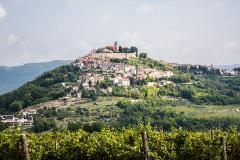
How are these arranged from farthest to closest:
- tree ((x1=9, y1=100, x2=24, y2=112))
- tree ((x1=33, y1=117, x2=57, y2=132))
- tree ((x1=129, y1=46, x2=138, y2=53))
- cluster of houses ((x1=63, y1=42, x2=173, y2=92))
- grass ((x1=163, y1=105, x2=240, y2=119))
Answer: tree ((x1=129, y1=46, x2=138, y2=53))
cluster of houses ((x1=63, y1=42, x2=173, y2=92))
tree ((x1=9, y1=100, x2=24, y2=112))
grass ((x1=163, y1=105, x2=240, y2=119))
tree ((x1=33, y1=117, x2=57, y2=132))

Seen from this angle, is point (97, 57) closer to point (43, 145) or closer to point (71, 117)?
point (71, 117)

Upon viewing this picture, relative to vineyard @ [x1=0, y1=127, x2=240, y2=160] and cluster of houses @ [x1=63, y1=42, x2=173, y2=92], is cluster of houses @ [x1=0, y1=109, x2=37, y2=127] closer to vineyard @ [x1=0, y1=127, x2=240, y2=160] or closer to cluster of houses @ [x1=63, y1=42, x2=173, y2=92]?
cluster of houses @ [x1=63, y1=42, x2=173, y2=92]

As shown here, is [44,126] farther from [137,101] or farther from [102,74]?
[102,74]

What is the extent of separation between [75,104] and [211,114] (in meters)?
38.6

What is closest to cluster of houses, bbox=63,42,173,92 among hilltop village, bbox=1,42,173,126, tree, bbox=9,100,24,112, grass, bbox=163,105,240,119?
hilltop village, bbox=1,42,173,126

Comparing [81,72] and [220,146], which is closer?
[220,146]

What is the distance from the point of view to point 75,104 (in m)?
127

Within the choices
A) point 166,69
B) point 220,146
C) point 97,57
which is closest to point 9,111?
point 97,57

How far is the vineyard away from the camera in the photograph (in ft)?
67.7

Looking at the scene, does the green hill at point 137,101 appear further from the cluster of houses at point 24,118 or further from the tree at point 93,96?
the cluster of houses at point 24,118

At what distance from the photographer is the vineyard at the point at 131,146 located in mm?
20625

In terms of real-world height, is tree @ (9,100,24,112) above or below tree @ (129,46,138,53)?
below

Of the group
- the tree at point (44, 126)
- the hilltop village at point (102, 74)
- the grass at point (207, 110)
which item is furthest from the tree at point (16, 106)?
the grass at point (207, 110)

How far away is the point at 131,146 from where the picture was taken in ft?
75.0
